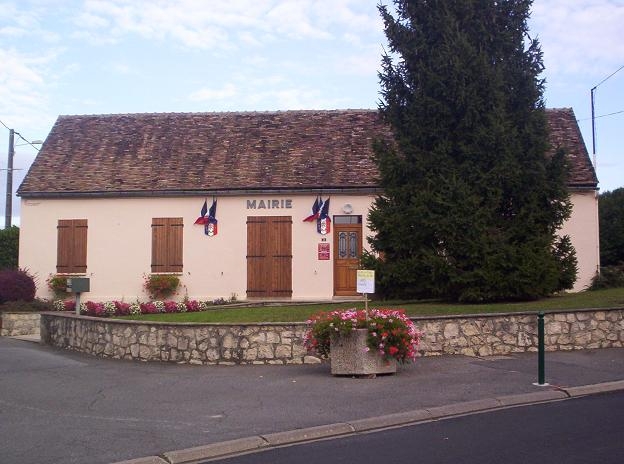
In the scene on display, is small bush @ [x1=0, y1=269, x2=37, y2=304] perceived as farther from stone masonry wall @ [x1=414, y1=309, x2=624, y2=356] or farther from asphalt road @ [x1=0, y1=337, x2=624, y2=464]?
stone masonry wall @ [x1=414, y1=309, x2=624, y2=356]

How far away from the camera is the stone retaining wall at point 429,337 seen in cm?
1282

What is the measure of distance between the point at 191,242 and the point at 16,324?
18.6 feet

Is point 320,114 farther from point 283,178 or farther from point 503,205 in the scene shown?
point 503,205

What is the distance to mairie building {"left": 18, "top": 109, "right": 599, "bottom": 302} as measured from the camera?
22.4 meters

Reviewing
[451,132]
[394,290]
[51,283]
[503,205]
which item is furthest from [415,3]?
[51,283]

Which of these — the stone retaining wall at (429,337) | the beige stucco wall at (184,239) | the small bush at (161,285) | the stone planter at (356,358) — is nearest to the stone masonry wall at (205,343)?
the stone retaining wall at (429,337)

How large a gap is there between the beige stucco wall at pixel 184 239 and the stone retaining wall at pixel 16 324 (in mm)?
3082

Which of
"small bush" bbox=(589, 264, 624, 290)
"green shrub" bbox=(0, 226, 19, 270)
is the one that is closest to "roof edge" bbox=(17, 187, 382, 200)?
"green shrub" bbox=(0, 226, 19, 270)

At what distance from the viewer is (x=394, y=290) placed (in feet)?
55.0

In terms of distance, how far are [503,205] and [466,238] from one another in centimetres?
166

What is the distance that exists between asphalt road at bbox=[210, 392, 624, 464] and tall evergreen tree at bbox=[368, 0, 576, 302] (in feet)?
23.6

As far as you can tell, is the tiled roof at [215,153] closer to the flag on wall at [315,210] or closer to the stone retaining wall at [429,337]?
the flag on wall at [315,210]

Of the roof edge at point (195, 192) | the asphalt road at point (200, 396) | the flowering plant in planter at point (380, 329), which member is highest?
the roof edge at point (195, 192)

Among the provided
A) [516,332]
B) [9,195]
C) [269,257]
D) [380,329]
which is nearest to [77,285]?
[269,257]
